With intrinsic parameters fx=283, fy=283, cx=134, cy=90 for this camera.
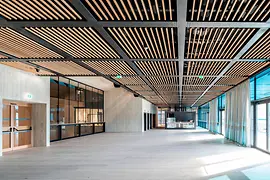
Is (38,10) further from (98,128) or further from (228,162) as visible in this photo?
(98,128)

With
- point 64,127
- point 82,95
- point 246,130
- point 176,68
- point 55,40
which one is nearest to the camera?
point 55,40

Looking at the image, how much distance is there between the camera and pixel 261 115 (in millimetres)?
11578

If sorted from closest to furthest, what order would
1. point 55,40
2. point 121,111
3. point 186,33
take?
point 186,33 < point 55,40 < point 121,111

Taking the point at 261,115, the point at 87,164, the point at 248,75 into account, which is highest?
the point at 248,75

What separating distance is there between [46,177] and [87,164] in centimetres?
182

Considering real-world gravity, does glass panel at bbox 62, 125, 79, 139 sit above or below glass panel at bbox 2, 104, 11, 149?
below

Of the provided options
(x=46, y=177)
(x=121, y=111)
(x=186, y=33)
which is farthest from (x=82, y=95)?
(x=186, y=33)

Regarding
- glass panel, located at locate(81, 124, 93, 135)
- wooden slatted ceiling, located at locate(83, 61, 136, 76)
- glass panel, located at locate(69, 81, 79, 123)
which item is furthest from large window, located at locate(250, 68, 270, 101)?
glass panel, located at locate(81, 124, 93, 135)

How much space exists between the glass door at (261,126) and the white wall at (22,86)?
364 inches

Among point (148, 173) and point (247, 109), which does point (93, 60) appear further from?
point (247, 109)

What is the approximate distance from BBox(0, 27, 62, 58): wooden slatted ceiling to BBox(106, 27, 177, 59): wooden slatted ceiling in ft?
6.51

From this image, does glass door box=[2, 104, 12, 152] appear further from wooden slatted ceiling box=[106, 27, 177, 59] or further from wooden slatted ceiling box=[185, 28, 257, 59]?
wooden slatted ceiling box=[185, 28, 257, 59]

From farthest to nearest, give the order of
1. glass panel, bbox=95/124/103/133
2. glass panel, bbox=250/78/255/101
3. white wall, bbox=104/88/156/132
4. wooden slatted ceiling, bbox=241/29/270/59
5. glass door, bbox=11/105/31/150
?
1. white wall, bbox=104/88/156/132
2. glass panel, bbox=95/124/103/133
3. glass panel, bbox=250/78/255/101
4. glass door, bbox=11/105/31/150
5. wooden slatted ceiling, bbox=241/29/270/59

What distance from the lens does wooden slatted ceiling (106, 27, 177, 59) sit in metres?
5.59
